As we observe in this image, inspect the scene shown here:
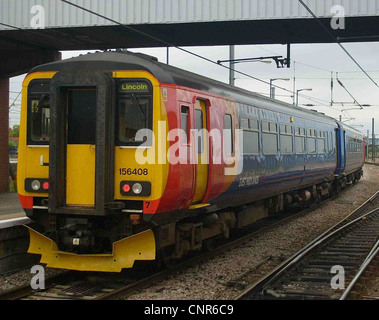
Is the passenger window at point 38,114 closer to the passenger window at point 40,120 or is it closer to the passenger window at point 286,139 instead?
the passenger window at point 40,120

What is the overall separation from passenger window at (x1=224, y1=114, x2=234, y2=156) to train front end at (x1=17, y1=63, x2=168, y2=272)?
2370 mm

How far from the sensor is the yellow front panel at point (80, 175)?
7.87 metres

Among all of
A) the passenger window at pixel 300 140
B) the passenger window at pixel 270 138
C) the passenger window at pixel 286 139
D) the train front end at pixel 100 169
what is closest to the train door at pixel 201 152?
the train front end at pixel 100 169

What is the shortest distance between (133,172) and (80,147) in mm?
888

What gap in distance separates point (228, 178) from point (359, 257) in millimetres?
2944

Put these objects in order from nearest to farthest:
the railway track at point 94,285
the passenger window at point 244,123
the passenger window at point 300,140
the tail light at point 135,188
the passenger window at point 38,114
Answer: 1. the railway track at point 94,285
2. the tail light at point 135,188
3. the passenger window at point 38,114
4. the passenger window at point 244,123
5. the passenger window at point 300,140

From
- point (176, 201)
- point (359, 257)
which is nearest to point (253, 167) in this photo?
point (359, 257)

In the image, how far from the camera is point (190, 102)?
859cm

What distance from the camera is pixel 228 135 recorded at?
10.0 metres

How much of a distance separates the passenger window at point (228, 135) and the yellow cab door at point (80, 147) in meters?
2.84

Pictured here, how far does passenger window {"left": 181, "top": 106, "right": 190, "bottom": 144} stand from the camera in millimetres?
8367

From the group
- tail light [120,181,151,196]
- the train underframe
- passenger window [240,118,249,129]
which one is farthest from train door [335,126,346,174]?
tail light [120,181,151,196]

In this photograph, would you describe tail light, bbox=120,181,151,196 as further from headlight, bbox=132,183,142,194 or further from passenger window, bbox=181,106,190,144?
passenger window, bbox=181,106,190,144

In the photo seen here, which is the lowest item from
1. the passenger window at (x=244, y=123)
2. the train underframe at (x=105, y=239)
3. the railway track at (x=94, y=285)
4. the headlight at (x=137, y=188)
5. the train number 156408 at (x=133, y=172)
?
the railway track at (x=94, y=285)
